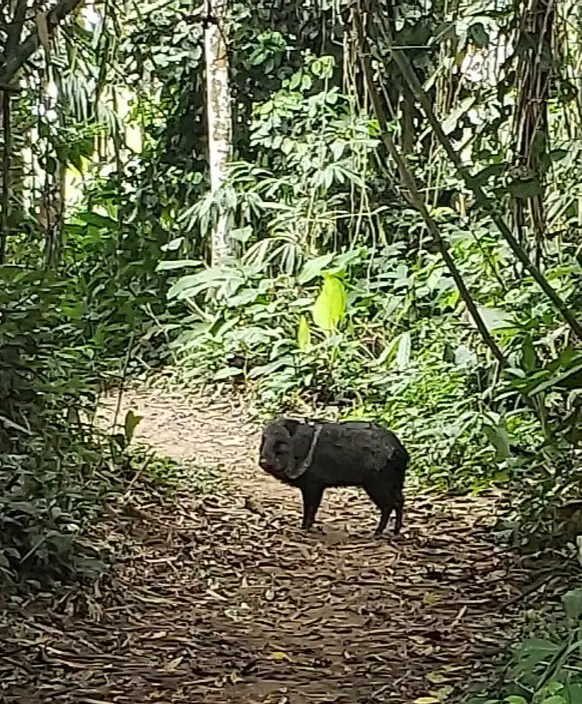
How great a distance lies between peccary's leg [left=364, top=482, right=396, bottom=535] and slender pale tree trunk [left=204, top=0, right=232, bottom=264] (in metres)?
3.70

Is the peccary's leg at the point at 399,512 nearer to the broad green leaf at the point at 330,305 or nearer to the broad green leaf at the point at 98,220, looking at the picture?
the broad green leaf at the point at 330,305

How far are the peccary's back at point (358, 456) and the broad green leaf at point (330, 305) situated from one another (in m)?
2.47

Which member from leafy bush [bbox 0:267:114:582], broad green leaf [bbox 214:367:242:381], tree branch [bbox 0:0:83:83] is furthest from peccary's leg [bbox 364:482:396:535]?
broad green leaf [bbox 214:367:242:381]

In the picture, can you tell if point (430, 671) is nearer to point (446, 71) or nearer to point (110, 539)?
point (110, 539)

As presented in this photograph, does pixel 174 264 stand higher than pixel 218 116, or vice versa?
pixel 218 116

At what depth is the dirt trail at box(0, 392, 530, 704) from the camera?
3225mm

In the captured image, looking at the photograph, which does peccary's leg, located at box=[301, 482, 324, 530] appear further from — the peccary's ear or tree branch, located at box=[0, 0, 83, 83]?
tree branch, located at box=[0, 0, 83, 83]

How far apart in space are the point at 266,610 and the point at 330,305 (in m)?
3.71

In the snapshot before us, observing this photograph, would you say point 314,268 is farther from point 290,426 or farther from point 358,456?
point 358,456

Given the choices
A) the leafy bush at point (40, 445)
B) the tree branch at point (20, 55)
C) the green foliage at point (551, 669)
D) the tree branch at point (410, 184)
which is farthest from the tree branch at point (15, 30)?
the green foliage at point (551, 669)

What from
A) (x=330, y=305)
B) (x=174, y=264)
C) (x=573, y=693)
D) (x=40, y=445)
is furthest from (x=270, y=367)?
(x=573, y=693)

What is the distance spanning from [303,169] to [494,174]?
460 centimetres

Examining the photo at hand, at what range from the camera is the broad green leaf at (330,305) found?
7.46 meters

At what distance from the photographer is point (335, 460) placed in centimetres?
498
